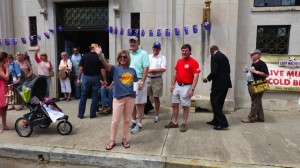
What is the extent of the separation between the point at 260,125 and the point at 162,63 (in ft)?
8.72

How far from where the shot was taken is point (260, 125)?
19.6 feet

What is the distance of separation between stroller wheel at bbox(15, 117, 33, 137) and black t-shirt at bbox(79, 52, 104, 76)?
1.84 metres

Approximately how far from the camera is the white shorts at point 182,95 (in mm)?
5305

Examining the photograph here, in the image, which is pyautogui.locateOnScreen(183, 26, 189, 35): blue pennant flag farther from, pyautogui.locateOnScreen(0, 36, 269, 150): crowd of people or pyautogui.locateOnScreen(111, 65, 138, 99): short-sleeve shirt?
pyautogui.locateOnScreen(111, 65, 138, 99): short-sleeve shirt

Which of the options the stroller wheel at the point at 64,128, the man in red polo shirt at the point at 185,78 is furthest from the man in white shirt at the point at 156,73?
the stroller wheel at the point at 64,128

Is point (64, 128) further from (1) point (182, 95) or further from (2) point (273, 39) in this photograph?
(2) point (273, 39)

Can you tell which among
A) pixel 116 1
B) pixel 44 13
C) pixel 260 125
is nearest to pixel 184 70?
pixel 260 125

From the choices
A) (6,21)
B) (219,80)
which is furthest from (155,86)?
(6,21)

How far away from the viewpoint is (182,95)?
209 inches

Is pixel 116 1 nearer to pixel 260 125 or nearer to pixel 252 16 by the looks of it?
pixel 252 16

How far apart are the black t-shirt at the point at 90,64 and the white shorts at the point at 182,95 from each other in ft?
6.90

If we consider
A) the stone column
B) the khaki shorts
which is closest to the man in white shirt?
the khaki shorts

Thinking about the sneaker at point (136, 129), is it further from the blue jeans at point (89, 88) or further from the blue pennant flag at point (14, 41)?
the blue pennant flag at point (14, 41)

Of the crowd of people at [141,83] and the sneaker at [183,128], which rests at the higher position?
the crowd of people at [141,83]
